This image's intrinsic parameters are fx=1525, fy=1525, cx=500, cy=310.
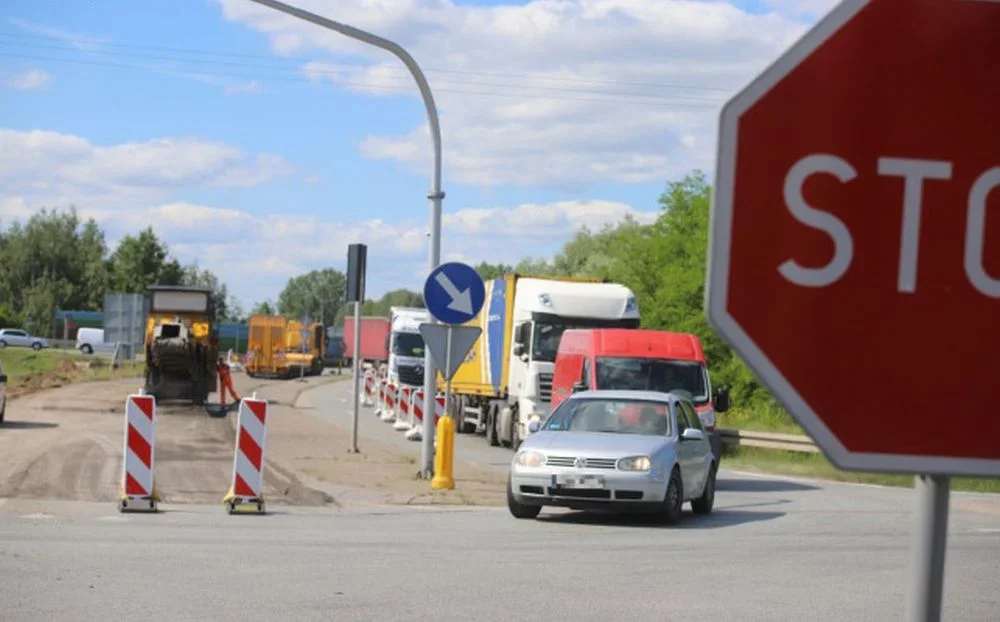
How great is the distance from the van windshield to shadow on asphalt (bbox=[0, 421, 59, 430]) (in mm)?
12501

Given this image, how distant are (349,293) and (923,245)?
23.3 m

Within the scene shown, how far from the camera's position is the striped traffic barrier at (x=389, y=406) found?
41.5 m

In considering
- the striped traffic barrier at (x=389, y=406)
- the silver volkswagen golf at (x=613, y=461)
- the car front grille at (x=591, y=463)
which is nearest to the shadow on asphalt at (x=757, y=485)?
the silver volkswagen golf at (x=613, y=461)

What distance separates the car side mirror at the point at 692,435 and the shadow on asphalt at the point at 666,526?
96cm

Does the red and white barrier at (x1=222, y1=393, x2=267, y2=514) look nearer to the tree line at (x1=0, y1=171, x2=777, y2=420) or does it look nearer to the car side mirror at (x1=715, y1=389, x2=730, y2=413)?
the car side mirror at (x1=715, y1=389, x2=730, y2=413)

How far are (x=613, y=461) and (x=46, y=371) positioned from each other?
5474 cm

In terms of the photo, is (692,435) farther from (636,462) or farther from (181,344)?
(181,344)

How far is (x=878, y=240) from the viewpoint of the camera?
2453 millimetres

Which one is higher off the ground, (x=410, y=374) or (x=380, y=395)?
(x=410, y=374)

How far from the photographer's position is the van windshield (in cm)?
2370

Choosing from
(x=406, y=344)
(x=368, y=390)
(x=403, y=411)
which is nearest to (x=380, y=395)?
(x=403, y=411)

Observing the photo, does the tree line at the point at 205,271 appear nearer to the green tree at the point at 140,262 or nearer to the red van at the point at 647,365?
the green tree at the point at 140,262

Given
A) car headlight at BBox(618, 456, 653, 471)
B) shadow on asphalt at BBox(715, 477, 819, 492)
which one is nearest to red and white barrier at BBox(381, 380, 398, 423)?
shadow on asphalt at BBox(715, 477, 819, 492)

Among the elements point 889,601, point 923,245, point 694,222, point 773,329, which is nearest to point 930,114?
point 923,245
